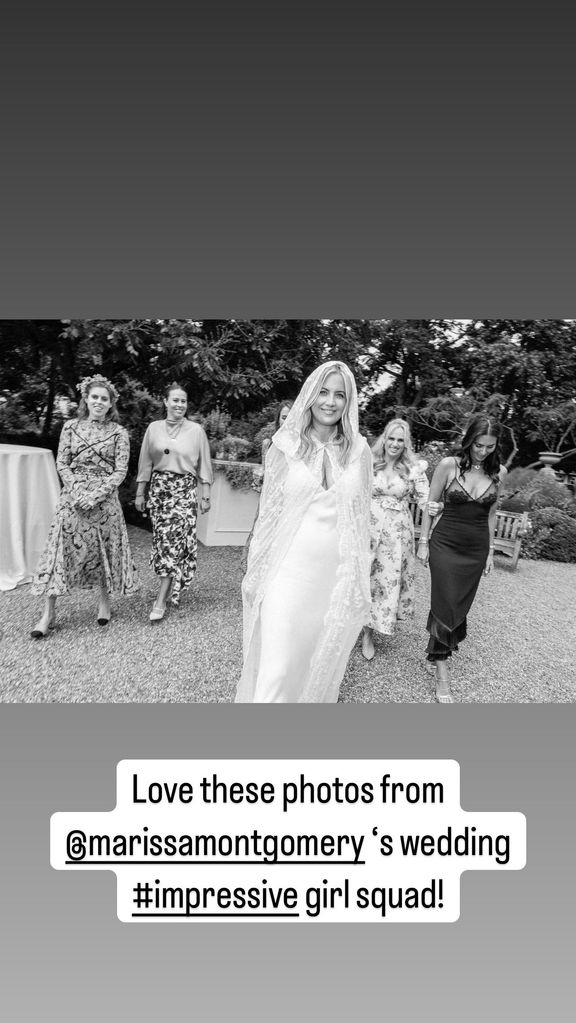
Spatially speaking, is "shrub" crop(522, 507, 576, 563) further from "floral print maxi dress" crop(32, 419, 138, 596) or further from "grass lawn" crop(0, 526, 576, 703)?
"floral print maxi dress" crop(32, 419, 138, 596)

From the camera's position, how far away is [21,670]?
3.41 metres

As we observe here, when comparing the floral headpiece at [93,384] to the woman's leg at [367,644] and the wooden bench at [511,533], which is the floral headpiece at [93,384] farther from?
the wooden bench at [511,533]

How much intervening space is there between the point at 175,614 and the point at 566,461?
7088mm

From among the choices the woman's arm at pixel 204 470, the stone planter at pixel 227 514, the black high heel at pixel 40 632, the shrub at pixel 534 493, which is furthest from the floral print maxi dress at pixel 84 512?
the shrub at pixel 534 493

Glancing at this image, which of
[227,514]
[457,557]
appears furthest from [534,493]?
[457,557]

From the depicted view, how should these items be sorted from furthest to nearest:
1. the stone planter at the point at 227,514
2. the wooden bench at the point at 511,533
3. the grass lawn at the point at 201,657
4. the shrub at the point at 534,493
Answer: the shrub at the point at 534,493 → the wooden bench at the point at 511,533 → the stone planter at the point at 227,514 → the grass lawn at the point at 201,657

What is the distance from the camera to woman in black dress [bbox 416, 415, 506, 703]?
345 cm

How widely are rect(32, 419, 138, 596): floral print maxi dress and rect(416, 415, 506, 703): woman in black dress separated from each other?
2252 millimetres

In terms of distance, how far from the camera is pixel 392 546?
13.3 ft

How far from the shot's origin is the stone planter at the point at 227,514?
270 inches

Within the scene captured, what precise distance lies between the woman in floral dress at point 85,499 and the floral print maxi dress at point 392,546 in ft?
6.26

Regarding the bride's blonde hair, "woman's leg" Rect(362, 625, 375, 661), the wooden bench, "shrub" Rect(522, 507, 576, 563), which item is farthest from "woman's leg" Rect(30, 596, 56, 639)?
"shrub" Rect(522, 507, 576, 563)

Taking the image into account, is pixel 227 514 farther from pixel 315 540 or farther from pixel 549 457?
pixel 549 457

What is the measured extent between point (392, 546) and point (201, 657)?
1.57 m
